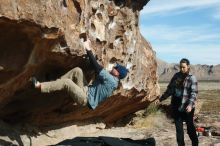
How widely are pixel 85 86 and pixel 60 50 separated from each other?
3.35 ft

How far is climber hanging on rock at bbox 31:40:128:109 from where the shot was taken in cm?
1069

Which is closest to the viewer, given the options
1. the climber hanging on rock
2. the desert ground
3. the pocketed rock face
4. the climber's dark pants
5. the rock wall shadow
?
the pocketed rock face

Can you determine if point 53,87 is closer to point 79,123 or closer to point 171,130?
point 79,123

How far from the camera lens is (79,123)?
49.3 feet

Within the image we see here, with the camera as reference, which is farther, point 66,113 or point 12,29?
point 66,113

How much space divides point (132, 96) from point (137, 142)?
256 cm

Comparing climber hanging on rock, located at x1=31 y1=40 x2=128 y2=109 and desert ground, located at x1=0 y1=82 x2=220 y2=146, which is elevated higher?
climber hanging on rock, located at x1=31 y1=40 x2=128 y2=109

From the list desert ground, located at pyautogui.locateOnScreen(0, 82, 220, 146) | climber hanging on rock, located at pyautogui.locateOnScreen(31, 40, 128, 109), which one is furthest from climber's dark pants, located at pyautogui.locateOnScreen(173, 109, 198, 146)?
climber hanging on rock, located at pyautogui.locateOnScreen(31, 40, 128, 109)

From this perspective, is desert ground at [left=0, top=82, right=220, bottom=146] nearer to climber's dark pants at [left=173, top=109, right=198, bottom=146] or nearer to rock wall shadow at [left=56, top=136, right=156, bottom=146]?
rock wall shadow at [left=56, top=136, right=156, bottom=146]

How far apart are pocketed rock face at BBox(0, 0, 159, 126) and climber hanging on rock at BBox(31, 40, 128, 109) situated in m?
0.39

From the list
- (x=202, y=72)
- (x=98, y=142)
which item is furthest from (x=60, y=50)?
(x=202, y=72)

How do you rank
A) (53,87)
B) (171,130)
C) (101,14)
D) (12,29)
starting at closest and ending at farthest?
(12,29) → (53,87) → (101,14) → (171,130)

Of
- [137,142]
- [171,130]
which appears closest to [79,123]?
[137,142]

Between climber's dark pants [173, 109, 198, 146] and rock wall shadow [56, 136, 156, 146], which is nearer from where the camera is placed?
rock wall shadow [56, 136, 156, 146]
